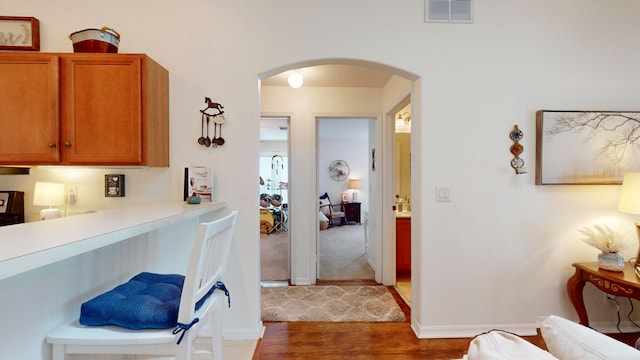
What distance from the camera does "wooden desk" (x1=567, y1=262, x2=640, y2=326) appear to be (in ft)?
5.79

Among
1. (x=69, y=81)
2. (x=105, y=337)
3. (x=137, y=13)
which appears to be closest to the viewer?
(x=105, y=337)

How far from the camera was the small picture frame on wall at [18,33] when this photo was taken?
1963mm

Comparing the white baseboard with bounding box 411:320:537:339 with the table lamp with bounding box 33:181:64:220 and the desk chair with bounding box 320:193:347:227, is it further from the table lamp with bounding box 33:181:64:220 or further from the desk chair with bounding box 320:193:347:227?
the desk chair with bounding box 320:193:347:227

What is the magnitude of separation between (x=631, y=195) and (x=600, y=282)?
625mm

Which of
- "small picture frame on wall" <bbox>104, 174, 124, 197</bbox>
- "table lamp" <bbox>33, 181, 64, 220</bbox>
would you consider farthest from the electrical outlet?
"small picture frame on wall" <bbox>104, 174, 124, 197</bbox>

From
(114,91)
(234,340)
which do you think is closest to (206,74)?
(114,91)

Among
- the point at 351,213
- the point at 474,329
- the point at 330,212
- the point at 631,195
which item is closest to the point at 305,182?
the point at 474,329

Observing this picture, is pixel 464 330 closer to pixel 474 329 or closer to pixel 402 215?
pixel 474 329

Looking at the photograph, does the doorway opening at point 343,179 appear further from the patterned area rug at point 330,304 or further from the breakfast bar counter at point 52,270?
the breakfast bar counter at point 52,270

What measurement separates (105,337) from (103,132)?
138 centimetres

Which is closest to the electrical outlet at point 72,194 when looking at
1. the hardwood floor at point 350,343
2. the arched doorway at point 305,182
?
the hardwood floor at point 350,343

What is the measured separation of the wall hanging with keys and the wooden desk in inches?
111

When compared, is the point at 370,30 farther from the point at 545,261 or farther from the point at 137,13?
the point at 545,261

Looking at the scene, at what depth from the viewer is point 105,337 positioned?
98 centimetres
